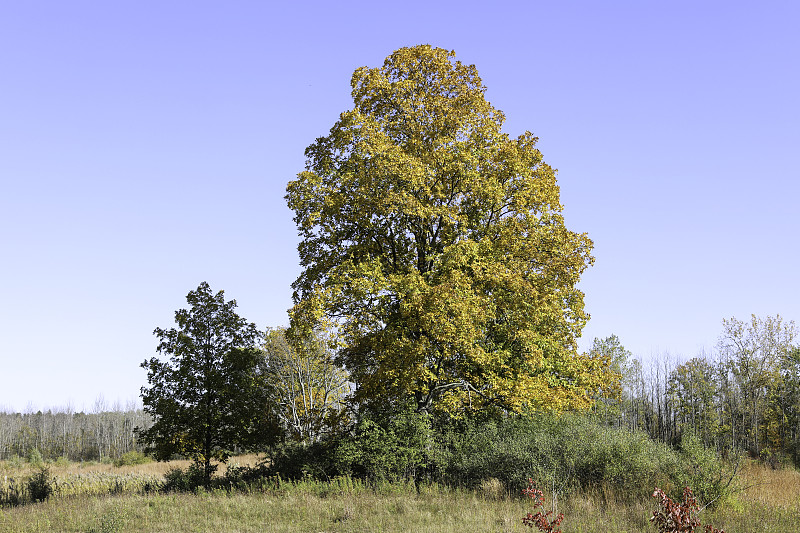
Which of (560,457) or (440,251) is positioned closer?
(560,457)

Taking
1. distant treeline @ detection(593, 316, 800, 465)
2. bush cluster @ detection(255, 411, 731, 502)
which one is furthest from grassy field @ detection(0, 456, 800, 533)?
distant treeline @ detection(593, 316, 800, 465)

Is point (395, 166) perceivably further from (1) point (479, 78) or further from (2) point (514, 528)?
(2) point (514, 528)

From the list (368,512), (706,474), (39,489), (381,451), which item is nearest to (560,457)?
(706,474)

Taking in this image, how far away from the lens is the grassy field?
13508mm

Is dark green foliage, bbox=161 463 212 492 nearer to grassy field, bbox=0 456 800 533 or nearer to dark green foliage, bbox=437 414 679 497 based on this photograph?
grassy field, bbox=0 456 800 533

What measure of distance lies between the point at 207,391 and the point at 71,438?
9144cm

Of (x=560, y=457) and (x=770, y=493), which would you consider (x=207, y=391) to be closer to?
(x=560, y=457)

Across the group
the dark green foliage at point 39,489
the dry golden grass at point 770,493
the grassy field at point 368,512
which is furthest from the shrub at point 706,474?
the dark green foliage at point 39,489

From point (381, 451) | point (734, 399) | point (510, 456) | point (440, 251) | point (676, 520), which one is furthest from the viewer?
point (734, 399)

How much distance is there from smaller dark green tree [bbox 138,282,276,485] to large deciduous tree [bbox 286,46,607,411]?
523 cm

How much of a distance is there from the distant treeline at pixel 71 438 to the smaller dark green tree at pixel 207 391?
222 feet

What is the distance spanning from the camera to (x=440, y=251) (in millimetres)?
23203

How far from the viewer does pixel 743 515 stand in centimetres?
1364

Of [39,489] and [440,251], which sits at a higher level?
[440,251]
